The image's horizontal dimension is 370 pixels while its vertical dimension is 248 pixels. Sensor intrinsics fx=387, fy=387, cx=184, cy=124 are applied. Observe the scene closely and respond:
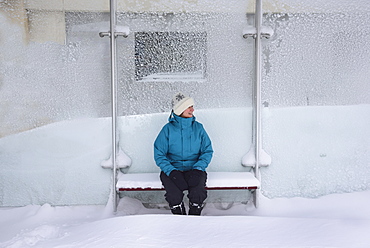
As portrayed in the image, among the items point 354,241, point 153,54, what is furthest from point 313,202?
point 153,54

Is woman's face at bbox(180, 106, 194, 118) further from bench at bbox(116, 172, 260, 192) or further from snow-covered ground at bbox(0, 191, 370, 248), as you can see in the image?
snow-covered ground at bbox(0, 191, 370, 248)

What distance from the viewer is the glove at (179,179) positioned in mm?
3305

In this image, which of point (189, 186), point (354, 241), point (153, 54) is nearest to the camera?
point (354, 241)

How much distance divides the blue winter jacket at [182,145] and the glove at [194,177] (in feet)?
0.39

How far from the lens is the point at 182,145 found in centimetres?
354

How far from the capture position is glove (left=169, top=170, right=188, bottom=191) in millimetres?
3305

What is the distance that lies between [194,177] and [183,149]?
32 centimetres

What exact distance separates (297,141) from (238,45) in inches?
45.5

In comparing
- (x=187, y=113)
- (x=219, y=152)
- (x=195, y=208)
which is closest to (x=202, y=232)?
(x=195, y=208)

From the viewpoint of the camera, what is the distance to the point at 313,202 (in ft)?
12.8

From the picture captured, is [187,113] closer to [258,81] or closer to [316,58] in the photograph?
[258,81]

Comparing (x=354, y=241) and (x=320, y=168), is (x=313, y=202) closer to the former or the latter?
(x=320, y=168)

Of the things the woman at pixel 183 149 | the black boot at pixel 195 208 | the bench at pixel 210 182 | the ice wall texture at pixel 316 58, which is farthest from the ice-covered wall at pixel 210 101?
the black boot at pixel 195 208

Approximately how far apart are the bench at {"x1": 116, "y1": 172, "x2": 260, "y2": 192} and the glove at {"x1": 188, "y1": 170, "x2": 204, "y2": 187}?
6.7 inches
